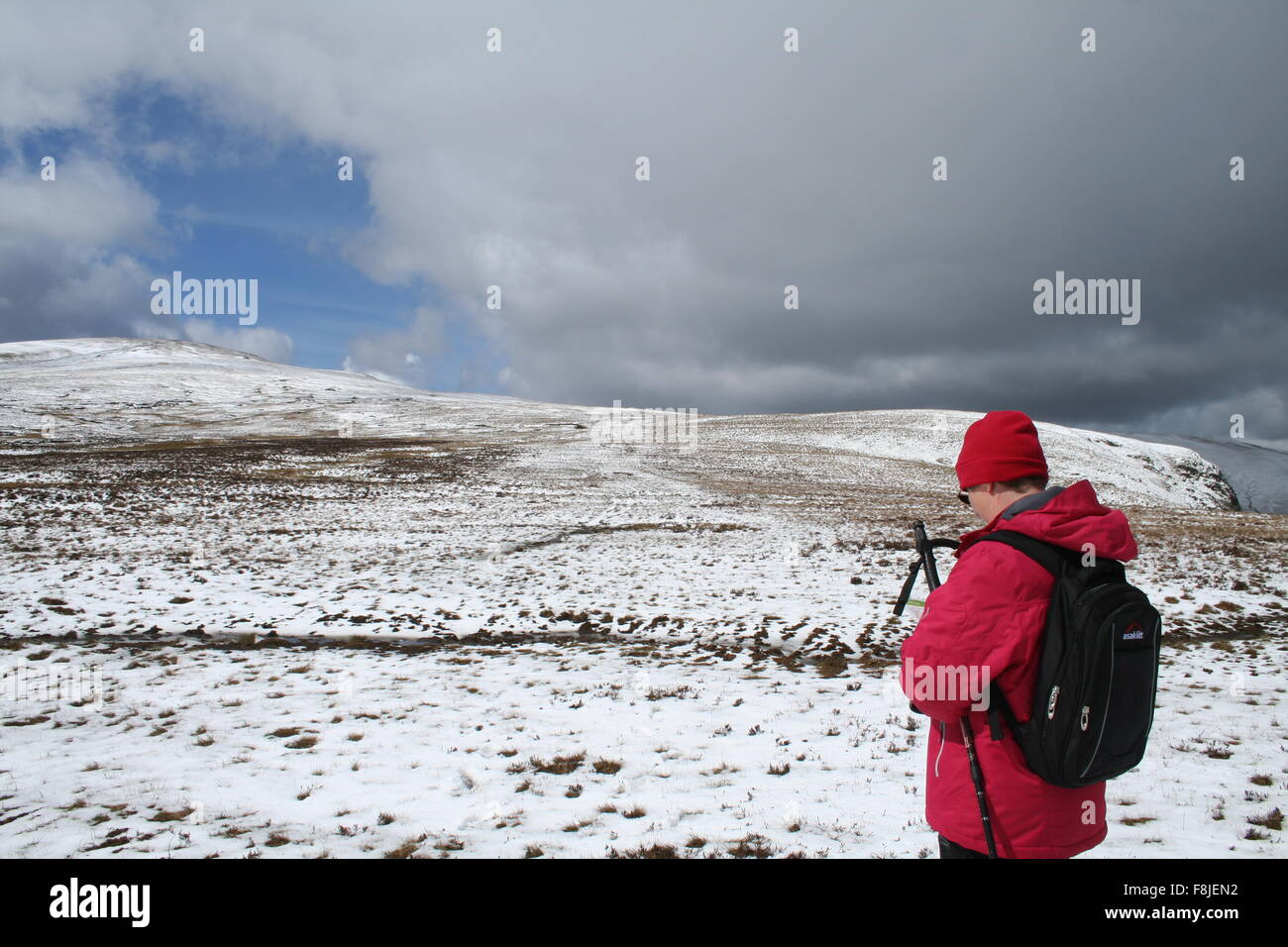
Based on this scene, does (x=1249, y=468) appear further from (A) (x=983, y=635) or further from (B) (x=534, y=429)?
(A) (x=983, y=635)

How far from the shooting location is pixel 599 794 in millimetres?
6785

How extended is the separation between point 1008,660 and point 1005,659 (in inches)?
1.0

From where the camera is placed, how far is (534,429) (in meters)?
78.8

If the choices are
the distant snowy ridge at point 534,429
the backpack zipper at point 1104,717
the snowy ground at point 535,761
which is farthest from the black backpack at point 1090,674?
the distant snowy ridge at point 534,429

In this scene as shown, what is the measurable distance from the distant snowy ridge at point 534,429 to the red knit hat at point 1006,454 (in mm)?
41835

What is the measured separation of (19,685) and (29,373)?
14138cm

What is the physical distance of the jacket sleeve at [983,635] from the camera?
276 centimetres

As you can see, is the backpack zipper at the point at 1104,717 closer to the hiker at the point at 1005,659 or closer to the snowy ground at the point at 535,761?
the hiker at the point at 1005,659

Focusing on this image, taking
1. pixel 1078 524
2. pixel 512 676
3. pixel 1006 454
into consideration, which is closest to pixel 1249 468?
pixel 512 676

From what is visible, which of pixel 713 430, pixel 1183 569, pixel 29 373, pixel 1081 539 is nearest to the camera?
pixel 1081 539
